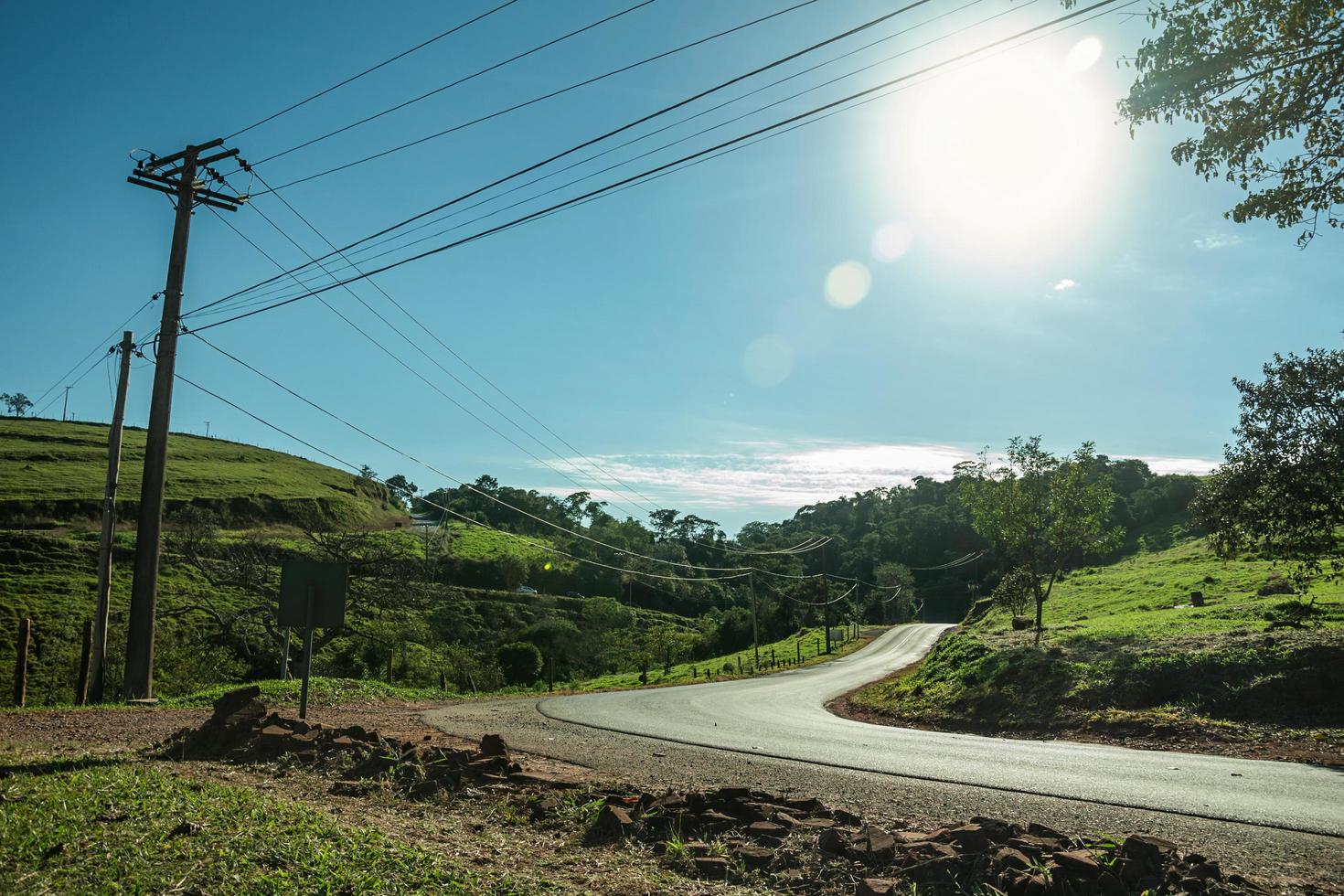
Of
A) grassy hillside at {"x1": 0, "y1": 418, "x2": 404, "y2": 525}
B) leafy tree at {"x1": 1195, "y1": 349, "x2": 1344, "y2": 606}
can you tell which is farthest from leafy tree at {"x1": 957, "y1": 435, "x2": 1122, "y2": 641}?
grassy hillside at {"x1": 0, "y1": 418, "x2": 404, "y2": 525}

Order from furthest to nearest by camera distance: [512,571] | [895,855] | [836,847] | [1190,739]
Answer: [512,571], [1190,739], [836,847], [895,855]

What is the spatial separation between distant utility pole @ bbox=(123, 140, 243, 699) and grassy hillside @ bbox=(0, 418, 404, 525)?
6188 cm

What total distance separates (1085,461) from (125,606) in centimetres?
5242

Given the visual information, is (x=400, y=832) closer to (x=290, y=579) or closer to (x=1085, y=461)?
(x=290, y=579)

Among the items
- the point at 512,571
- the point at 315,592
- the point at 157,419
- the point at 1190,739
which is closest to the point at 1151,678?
the point at 1190,739

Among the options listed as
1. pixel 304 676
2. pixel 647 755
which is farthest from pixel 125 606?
pixel 647 755

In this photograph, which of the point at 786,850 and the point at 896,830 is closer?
the point at 786,850

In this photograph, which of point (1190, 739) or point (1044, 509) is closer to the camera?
point (1190, 739)

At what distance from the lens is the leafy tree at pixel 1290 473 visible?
645 inches

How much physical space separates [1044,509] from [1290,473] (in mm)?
12631

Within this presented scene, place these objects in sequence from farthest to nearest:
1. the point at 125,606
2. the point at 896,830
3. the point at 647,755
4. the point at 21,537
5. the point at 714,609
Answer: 1. the point at 714,609
2. the point at 21,537
3. the point at 125,606
4. the point at 647,755
5. the point at 896,830

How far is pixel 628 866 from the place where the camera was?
5504 mm

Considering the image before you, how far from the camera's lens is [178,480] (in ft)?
283

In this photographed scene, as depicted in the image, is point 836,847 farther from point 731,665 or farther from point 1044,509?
point 731,665
